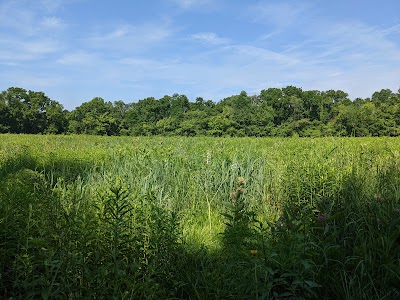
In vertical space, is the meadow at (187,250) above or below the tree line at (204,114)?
below

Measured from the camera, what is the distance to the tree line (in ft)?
193

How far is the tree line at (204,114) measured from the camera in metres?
58.8

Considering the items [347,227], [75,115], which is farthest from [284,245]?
[75,115]

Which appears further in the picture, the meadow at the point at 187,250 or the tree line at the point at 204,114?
the tree line at the point at 204,114

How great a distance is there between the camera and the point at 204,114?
6669 centimetres

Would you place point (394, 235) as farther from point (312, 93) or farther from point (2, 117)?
point (312, 93)

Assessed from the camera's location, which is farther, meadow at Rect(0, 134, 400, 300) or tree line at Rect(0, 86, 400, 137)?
tree line at Rect(0, 86, 400, 137)

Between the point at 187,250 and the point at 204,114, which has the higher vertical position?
the point at 204,114

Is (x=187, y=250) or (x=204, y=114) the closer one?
(x=187, y=250)

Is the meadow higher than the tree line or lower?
lower

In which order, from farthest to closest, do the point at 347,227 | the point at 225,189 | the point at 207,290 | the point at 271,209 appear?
the point at 225,189
the point at 271,209
the point at 347,227
the point at 207,290

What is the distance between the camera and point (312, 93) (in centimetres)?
7300

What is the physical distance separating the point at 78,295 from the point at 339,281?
67.0 inches

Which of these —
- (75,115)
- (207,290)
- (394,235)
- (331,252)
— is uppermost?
(75,115)
